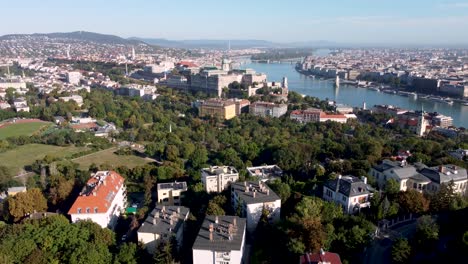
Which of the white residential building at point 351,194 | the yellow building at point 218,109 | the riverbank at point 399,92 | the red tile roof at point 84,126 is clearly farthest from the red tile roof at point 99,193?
the riverbank at point 399,92

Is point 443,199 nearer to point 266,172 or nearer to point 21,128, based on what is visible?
point 266,172

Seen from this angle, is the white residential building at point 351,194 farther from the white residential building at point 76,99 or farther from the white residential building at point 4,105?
the white residential building at point 4,105

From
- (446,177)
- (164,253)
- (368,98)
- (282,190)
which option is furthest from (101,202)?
(368,98)

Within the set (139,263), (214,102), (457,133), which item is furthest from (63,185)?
(457,133)

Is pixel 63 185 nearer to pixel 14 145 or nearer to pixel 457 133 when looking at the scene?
pixel 14 145

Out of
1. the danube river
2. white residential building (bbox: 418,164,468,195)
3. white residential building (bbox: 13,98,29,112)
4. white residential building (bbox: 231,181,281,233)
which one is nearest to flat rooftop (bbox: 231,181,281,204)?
white residential building (bbox: 231,181,281,233)
